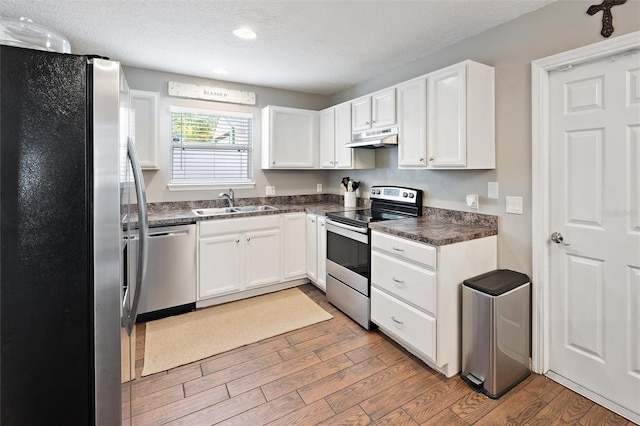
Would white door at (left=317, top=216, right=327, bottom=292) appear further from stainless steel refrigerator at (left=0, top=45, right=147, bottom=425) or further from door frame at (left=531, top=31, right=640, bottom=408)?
stainless steel refrigerator at (left=0, top=45, right=147, bottom=425)

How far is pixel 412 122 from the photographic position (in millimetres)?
2645

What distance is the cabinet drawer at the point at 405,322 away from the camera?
2.07m

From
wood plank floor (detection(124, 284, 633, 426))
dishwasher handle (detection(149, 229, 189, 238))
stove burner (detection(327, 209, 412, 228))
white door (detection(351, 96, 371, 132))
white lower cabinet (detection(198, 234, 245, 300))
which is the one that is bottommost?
wood plank floor (detection(124, 284, 633, 426))

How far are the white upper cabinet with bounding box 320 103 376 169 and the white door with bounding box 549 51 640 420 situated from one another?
71.3 inches

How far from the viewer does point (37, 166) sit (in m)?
0.99

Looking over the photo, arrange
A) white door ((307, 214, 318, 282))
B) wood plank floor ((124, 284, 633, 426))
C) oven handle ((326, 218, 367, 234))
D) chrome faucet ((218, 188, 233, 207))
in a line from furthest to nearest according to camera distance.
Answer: chrome faucet ((218, 188, 233, 207))
white door ((307, 214, 318, 282))
oven handle ((326, 218, 367, 234))
wood plank floor ((124, 284, 633, 426))

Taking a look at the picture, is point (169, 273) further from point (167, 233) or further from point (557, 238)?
point (557, 238)

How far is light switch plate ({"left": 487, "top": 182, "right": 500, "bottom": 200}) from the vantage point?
7.66ft

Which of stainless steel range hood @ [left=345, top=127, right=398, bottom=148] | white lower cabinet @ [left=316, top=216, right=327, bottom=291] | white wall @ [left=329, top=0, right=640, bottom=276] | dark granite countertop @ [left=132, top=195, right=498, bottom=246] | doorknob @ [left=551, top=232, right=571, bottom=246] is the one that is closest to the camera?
white wall @ [left=329, top=0, right=640, bottom=276]

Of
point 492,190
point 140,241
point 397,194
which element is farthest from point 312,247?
point 140,241

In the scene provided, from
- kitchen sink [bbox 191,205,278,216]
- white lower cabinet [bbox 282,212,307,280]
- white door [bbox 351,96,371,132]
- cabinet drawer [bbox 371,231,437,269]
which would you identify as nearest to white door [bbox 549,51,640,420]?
cabinet drawer [bbox 371,231,437,269]

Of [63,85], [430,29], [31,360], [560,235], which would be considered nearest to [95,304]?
[31,360]

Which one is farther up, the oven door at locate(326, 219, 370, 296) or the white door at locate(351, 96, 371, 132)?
the white door at locate(351, 96, 371, 132)

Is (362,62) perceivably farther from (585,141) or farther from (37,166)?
(37,166)
